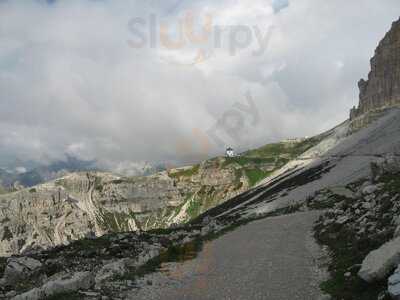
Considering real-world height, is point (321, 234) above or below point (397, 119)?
below

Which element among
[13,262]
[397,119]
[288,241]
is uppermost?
[397,119]

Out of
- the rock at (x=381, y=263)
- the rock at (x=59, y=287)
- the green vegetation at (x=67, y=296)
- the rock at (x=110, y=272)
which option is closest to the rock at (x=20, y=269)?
the rock at (x=110, y=272)

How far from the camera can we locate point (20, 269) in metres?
31.9

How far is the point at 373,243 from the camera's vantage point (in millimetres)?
23953

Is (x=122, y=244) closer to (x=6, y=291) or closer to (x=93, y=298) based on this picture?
(x=6, y=291)

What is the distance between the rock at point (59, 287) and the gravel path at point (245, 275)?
2.94m

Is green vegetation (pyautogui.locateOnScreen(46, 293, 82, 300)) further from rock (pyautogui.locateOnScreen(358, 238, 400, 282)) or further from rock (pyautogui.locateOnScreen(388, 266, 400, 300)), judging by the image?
→ rock (pyautogui.locateOnScreen(388, 266, 400, 300))

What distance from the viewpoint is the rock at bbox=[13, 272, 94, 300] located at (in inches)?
842

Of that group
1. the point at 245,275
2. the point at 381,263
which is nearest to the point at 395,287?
the point at 381,263

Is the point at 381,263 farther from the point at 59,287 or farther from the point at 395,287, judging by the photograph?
the point at 59,287

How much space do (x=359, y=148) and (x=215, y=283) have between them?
6115 inches

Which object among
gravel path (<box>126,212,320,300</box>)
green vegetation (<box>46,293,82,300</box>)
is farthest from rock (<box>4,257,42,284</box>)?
gravel path (<box>126,212,320,300</box>)

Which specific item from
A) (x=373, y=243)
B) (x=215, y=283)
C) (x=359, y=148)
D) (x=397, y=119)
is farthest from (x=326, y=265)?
(x=397, y=119)

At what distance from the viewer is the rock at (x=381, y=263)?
1644 cm
